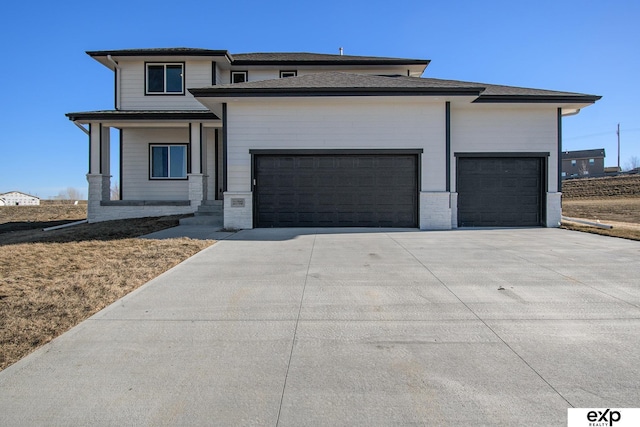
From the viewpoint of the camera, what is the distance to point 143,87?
18.4m

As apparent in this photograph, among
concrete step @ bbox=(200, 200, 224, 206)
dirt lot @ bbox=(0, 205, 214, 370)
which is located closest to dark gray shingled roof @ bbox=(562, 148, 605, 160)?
concrete step @ bbox=(200, 200, 224, 206)

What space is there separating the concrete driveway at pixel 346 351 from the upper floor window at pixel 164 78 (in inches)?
537

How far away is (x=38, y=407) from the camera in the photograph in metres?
3.07

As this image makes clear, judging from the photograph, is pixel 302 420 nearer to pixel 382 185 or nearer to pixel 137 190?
pixel 382 185

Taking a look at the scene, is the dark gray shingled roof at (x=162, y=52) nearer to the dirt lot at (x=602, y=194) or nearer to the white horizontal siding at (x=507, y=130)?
the white horizontal siding at (x=507, y=130)

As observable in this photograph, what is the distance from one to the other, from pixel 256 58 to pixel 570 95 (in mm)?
13334

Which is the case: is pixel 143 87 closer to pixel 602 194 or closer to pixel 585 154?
pixel 602 194

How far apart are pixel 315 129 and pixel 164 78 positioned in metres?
9.11

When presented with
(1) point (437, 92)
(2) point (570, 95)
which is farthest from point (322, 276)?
(2) point (570, 95)

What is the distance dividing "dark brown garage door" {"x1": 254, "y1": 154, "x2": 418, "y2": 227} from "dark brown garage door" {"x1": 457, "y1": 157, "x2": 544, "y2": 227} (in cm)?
205

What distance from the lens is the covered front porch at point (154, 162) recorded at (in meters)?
16.7

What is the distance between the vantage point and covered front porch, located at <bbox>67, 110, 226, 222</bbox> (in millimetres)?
16672

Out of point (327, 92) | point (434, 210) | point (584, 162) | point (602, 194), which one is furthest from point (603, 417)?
point (584, 162)

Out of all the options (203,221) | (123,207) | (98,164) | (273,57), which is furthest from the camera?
(273,57)
